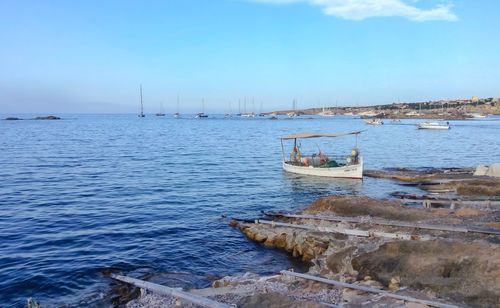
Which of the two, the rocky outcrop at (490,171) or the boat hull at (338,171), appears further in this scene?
the boat hull at (338,171)

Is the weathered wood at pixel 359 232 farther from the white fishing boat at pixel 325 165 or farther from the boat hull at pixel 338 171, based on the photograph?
the white fishing boat at pixel 325 165

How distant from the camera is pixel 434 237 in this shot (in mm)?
14195

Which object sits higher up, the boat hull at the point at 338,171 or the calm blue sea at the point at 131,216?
the boat hull at the point at 338,171

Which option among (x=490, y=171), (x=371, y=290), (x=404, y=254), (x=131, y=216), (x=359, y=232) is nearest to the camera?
(x=371, y=290)

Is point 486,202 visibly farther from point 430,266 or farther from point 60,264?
point 60,264

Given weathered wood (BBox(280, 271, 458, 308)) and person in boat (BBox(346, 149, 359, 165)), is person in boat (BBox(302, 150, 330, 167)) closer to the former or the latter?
person in boat (BBox(346, 149, 359, 165))

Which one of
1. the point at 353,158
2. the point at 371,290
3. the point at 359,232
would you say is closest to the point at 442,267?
the point at 371,290

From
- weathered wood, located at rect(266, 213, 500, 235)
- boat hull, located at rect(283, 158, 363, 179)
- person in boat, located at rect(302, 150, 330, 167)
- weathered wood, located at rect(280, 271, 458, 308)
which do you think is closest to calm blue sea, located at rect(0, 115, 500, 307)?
boat hull, located at rect(283, 158, 363, 179)

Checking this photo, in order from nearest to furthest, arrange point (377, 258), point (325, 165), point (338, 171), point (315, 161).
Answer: point (377, 258)
point (338, 171)
point (325, 165)
point (315, 161)

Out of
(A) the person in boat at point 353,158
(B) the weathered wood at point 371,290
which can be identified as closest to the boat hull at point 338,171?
(A) the person in boat at point 353,158

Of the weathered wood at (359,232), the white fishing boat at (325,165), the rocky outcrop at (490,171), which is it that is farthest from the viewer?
the white fishing boat at (325,165)

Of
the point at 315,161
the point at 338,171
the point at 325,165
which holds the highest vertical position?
the point at 315,161

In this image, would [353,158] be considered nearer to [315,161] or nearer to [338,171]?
[338,171]

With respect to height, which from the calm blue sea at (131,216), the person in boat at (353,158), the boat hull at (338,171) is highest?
the person in boat at (353,158)
